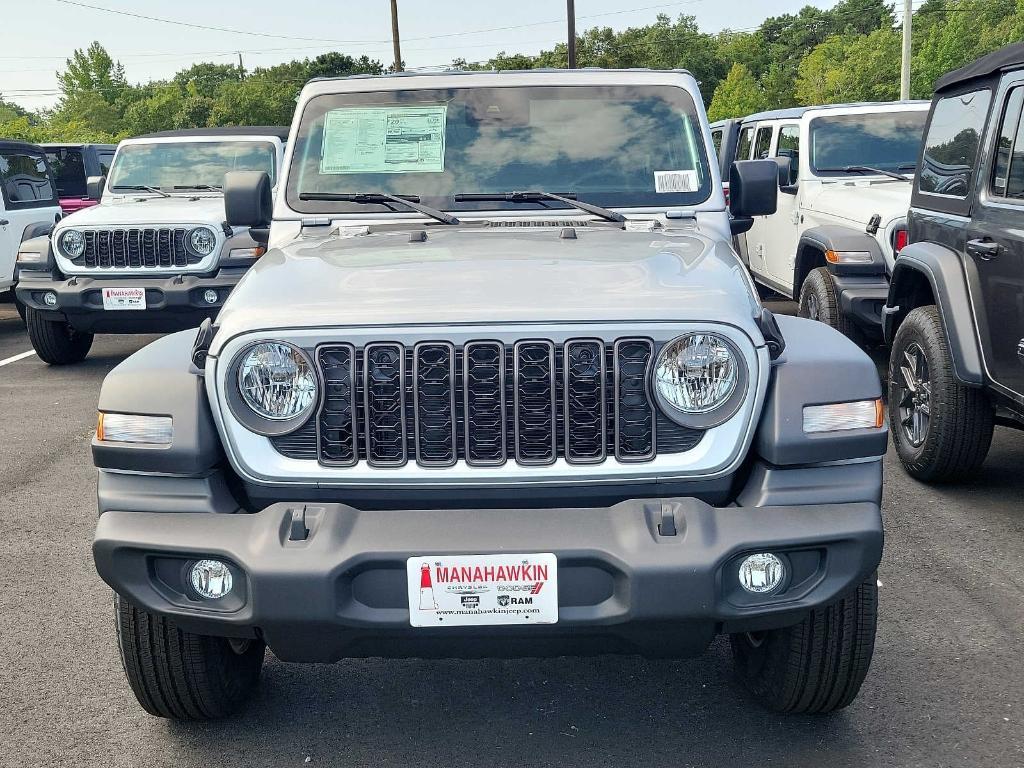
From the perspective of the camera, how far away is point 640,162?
13.4ft

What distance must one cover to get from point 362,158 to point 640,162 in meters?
0.99

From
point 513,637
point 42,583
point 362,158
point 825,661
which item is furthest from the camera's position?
point 42,583

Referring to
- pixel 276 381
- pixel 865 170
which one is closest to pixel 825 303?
pixel 865 170

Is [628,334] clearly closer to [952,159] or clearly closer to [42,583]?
[42,583]

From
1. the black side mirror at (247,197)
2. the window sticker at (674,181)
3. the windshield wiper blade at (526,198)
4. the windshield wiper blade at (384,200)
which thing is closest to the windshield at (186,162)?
the black side mirror at (247,197)

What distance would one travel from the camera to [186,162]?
33.4 ft

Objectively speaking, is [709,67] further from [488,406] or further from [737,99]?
[488,406]

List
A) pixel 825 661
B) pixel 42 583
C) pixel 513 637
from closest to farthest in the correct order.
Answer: pixel 513 637
pixel 825 661
pixel 42 583

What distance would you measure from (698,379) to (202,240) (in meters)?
6.79

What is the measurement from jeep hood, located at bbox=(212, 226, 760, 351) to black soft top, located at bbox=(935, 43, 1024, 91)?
A: 6.99ft

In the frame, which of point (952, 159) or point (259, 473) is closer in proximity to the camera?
point (259, 473)

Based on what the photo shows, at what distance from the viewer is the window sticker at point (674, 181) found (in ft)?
13.3

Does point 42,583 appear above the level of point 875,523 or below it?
below

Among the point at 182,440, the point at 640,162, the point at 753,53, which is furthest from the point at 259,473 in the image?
the point at 753,53
